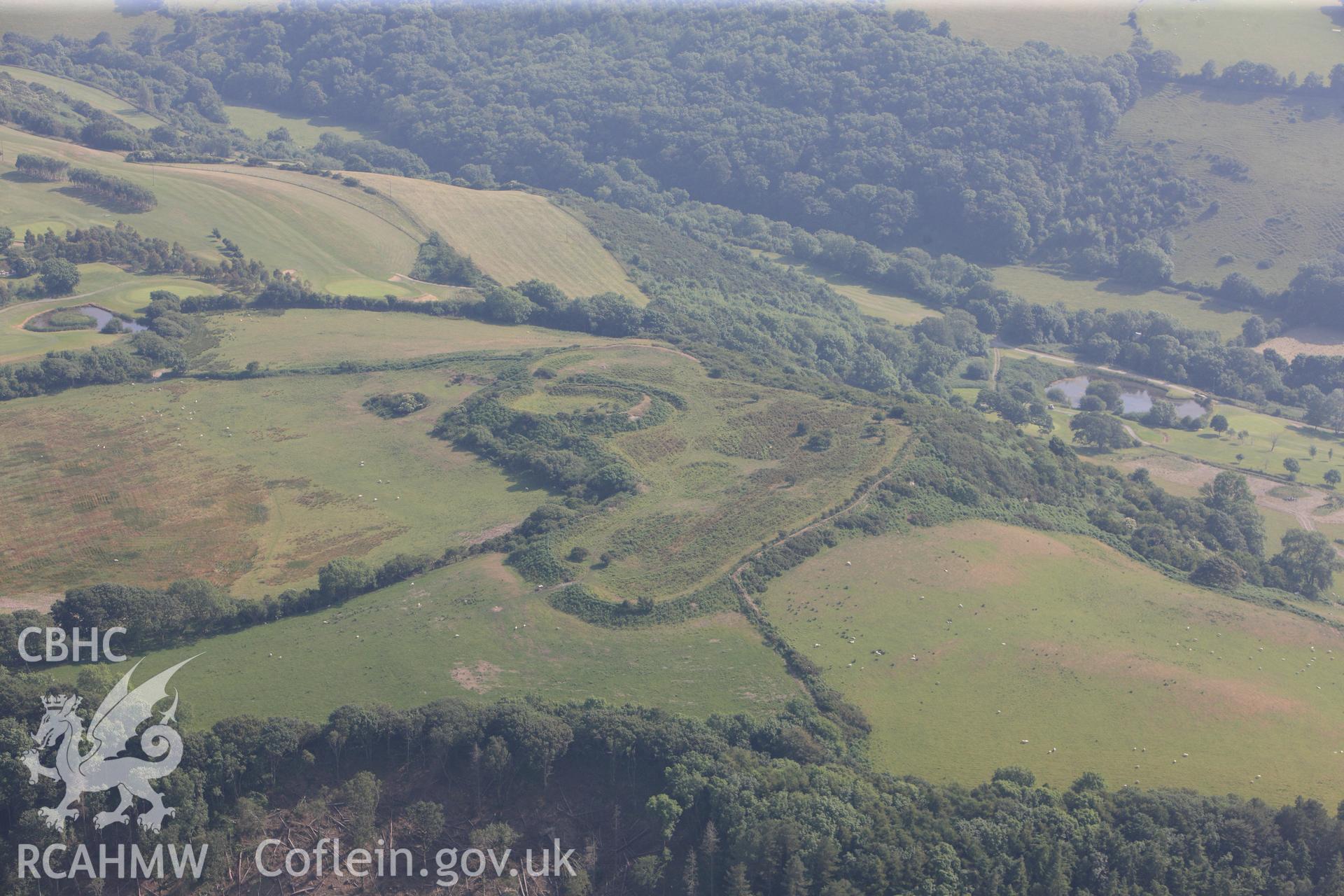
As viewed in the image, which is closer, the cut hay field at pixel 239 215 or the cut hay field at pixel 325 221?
the cut hay field at pixel 239 215

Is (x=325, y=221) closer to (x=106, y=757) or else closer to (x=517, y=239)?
(x=517, y=239)

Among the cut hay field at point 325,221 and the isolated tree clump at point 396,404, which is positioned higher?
the cut hay field at point 325,221

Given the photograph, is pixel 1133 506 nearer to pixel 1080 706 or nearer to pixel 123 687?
pixel 1080 706

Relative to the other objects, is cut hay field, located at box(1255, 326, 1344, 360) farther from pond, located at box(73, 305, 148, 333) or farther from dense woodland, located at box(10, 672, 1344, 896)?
pond, located at box(73, 305, 148, 333)

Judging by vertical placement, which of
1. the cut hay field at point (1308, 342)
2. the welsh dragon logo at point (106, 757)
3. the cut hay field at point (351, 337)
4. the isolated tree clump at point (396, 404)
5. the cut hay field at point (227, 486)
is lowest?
the welsh dragon logo at point (106, 757)

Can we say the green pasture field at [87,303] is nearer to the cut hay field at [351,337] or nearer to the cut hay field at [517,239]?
the cut hay field at [351,337]

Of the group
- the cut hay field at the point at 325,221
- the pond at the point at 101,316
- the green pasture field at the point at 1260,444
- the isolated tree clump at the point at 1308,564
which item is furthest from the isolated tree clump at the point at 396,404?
the green pasture field at the point at 1260,444

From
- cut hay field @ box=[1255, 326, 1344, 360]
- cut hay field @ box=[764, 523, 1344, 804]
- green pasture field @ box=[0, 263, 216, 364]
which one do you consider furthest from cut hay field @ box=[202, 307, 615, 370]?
cut hay field @ box=[1255, 326, 1344, 360]

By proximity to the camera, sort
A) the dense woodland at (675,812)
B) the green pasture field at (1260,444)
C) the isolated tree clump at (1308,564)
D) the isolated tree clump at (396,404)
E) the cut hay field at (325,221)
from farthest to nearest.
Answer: the cut hay field at (325,221) < the green pasture field at (1260,444) < the isolated tree clump at (396,404) < the isolated tree clump at (1308,564) < the dense woodland at (675,812)
